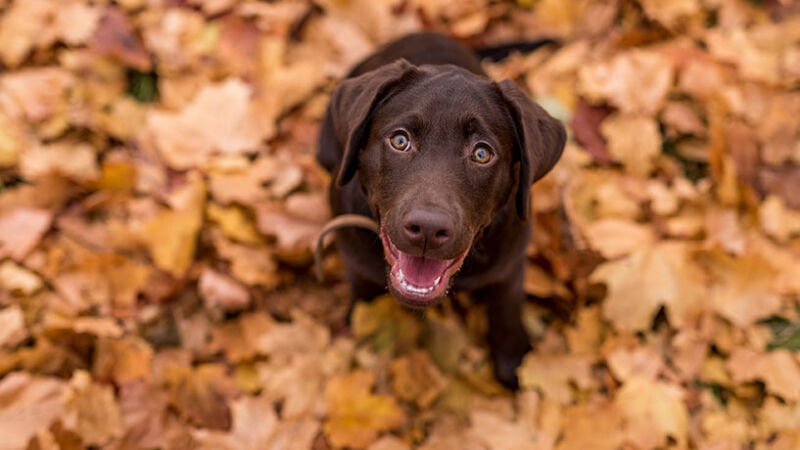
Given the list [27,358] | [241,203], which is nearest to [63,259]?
[27,358]

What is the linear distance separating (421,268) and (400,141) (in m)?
0.46

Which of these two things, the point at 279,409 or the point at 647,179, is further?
the point at 647,179

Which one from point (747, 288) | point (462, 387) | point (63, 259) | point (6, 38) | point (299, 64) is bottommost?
point (462, 387)

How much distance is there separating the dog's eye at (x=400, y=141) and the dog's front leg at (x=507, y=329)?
0.85 meters

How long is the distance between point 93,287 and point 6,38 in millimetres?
1720

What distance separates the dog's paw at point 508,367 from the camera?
310 centimetres

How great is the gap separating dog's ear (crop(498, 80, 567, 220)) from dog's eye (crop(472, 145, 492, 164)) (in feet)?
0.41

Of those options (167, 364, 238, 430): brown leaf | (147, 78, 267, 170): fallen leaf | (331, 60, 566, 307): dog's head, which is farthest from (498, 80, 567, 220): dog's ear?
(147, 78, 267, 170): fallen leaf

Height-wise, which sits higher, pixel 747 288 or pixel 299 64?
pixel 299 64

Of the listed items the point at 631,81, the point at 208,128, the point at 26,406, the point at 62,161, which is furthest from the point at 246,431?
the point at 631,81

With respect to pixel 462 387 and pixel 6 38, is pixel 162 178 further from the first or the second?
pixel 462 387

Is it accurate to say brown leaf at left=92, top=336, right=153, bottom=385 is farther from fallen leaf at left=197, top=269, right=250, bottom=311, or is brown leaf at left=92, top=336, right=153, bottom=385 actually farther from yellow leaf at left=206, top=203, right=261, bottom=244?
yellow leaf at left=206, top=203, right=261, bottom=244

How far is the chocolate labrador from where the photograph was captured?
86.7 inches

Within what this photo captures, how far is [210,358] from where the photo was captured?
10.5 feet
